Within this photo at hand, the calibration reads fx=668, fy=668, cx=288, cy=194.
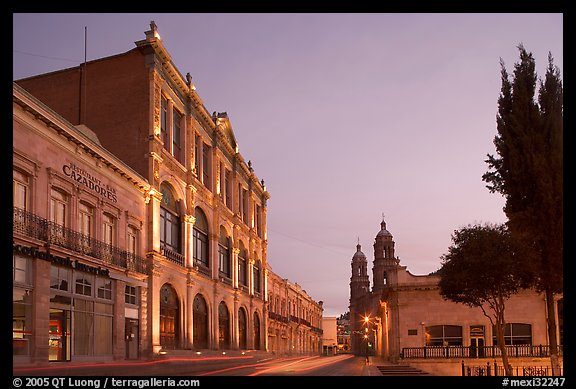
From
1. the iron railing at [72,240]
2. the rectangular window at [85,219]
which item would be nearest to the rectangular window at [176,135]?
the iron railing at [72,240]

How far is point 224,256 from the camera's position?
56.5m

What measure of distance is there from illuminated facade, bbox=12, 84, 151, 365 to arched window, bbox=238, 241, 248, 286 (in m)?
25.7

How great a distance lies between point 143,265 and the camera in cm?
3594

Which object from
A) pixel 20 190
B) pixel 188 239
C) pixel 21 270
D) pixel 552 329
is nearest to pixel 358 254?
pixel 188 239

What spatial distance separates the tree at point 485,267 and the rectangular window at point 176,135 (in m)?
19.4

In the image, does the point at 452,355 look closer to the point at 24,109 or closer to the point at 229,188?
the point at 229,188

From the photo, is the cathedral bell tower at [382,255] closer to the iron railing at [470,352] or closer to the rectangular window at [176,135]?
the iron railing at [470,352]

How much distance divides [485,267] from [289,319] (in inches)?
2459

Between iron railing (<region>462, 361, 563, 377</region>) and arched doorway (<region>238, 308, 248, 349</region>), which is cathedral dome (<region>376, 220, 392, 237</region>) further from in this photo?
iron railing (<region>462, 361, 563, 377</region>)

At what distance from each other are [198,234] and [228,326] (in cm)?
1101

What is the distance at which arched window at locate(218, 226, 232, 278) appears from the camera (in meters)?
54.9

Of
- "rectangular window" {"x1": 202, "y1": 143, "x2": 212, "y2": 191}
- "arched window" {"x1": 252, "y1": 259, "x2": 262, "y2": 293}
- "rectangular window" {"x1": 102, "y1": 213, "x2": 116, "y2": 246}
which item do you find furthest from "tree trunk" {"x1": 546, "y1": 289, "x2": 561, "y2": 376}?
"arched window" {"x1": 252, "y1": 259, "x2": 262, "y2": 293}

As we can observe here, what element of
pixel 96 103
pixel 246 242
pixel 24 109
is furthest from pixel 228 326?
pixel 24 109

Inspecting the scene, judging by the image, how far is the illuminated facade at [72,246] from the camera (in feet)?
80.1
